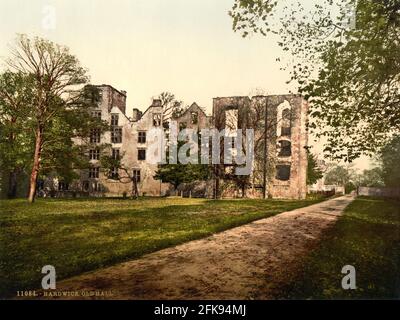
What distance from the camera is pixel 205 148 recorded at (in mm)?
36656

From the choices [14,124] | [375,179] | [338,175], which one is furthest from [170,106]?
[338,175]

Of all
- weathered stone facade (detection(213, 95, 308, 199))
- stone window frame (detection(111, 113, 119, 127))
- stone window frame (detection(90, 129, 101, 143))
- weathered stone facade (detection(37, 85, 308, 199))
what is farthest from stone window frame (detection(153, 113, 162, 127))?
stone window frame (detection(90, 129, 101, 143))

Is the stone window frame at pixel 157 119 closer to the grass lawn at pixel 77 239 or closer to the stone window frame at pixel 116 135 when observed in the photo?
the stone window frame at pixel 116 135

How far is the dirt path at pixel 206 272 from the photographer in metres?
6.19

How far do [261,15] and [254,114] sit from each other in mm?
27845

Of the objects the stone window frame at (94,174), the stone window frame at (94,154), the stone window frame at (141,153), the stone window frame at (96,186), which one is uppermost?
the stone window frame at (141,153)

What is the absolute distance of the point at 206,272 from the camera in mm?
7254

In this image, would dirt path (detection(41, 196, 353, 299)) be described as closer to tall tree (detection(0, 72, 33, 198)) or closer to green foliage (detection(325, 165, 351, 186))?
tall tree (detection(0, 72, 33, 198))

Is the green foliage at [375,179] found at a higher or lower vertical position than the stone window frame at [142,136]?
lower

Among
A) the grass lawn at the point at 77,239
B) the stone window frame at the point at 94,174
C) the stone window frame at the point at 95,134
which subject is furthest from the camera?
the stone window frame at the point at 94,174

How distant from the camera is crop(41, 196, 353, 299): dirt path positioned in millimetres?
6188

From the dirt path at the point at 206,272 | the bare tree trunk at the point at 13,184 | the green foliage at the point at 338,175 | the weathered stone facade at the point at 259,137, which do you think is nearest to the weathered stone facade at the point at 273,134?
the weathered stone facade at the point at 259,137
